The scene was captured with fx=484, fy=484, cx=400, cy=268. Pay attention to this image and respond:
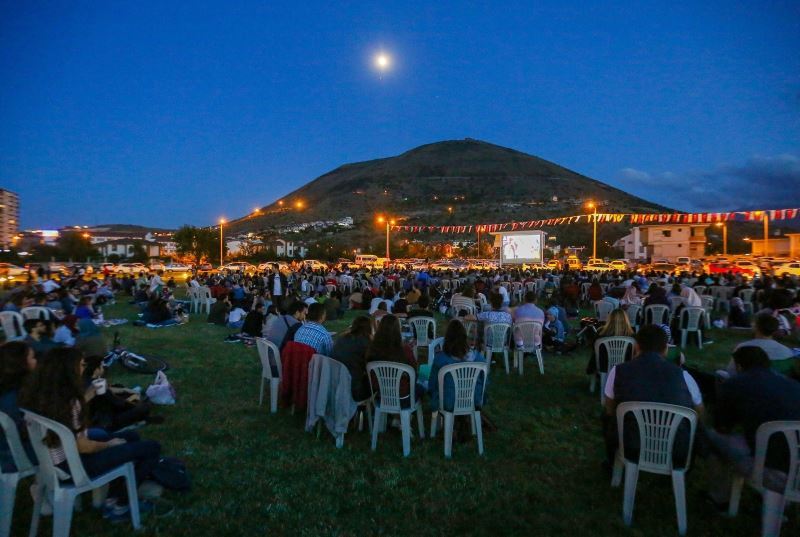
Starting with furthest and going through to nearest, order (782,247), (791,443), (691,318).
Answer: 1. (782,247)
2. (691,318)
3. (791,443)

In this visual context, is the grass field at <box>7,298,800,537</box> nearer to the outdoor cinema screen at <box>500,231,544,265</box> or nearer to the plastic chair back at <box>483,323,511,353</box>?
the plastic chair back at <box>483,323,511,353</box>

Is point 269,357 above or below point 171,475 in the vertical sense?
above

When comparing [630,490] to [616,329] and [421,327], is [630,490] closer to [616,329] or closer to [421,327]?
[616,329]

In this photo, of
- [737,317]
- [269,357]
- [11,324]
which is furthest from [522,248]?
[269,357]

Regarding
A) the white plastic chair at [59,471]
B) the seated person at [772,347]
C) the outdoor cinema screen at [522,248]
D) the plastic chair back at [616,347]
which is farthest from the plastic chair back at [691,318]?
the outdoor cinema screen at [522,248]

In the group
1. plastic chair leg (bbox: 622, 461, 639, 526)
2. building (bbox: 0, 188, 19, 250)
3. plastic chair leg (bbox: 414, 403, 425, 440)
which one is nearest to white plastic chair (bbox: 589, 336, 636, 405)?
plastic chair leg (bbox: 414, 403, 425, 440)

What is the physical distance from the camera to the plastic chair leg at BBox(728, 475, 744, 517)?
10.8ft

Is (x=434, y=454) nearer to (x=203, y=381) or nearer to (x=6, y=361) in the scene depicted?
(x=6, y=361)

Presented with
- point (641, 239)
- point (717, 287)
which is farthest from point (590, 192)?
point (717, 287)

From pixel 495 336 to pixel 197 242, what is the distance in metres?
47.8

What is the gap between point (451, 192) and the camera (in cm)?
11431

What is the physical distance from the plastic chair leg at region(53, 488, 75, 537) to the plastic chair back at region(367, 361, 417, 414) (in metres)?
2.42

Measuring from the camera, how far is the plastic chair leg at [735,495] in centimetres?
328

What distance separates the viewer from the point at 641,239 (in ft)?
181
